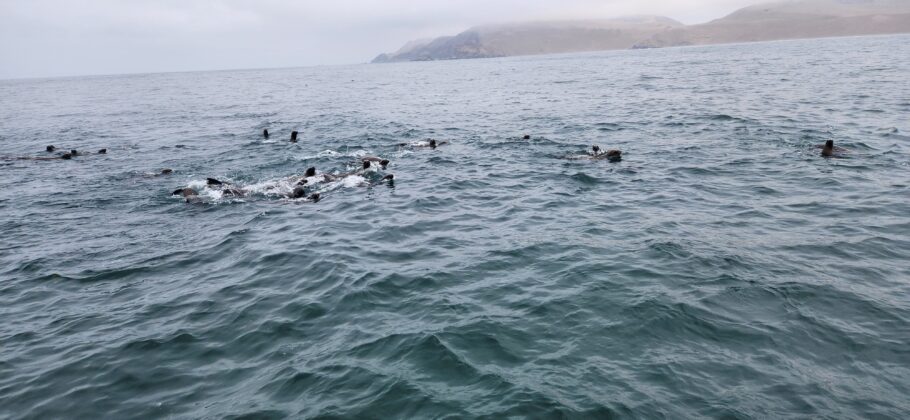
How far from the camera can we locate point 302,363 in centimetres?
812

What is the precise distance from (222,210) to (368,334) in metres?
10.6

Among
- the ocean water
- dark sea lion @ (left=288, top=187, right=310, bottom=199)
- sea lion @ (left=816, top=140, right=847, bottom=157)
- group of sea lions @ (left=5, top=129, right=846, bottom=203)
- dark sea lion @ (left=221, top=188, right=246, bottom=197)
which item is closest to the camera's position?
the ocean water

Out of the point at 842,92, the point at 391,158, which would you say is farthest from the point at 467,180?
the point at 842,92

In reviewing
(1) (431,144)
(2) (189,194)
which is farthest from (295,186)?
(1) (431,144)

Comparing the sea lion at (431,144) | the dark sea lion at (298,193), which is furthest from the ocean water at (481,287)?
the sea lion at (431,144)

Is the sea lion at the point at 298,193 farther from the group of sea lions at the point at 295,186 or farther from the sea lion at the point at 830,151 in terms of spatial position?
the sea lion at the point at 830,151

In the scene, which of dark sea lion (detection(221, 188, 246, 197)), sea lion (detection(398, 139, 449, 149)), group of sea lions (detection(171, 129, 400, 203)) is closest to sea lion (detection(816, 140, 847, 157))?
group of sea lions (detection(171, 129, 400, 203))

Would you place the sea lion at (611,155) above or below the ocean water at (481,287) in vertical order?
above

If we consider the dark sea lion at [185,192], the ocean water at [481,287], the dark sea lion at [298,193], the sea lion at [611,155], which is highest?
the sea lion at [611,155]

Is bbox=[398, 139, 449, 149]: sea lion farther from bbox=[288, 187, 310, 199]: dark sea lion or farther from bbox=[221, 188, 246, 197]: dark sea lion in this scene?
bbox=[221, 188, 246, 197]: dark sea lion

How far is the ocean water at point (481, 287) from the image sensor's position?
725cm

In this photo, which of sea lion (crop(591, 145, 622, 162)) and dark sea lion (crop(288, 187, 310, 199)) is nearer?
dark sea lion (crop(288, 187, 310, 199))

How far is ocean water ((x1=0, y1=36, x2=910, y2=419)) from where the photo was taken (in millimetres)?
7254

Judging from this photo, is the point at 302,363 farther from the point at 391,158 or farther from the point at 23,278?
the point at 391,158
